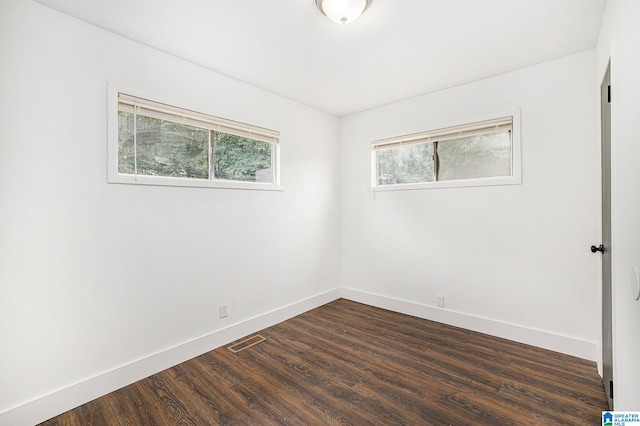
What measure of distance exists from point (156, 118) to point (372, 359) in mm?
2767

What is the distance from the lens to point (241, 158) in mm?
3090

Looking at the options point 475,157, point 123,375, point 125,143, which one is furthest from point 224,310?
point 475,157

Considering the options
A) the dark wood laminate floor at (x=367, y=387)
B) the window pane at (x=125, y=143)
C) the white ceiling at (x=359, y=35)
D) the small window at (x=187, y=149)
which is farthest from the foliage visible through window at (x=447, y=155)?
the window pane at (x=125, y=143)

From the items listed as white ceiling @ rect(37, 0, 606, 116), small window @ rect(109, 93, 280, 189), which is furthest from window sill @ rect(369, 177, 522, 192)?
small window @ rect(109, 93, 280, 189)

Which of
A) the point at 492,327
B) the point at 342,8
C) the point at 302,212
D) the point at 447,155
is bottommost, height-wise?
the point at 492,327

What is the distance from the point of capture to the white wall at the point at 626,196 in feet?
3.70

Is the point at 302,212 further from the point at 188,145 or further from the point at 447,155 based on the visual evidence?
the point at 447,155

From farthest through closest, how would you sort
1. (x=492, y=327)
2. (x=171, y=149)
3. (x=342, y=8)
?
(x=492, y=327) → (x=171, y=149) → (x=342, y=8)

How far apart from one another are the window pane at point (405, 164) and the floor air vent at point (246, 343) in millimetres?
2402

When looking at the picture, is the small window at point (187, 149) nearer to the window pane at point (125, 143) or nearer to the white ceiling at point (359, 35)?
the window pane at point (125, 143)

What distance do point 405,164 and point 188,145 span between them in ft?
8.20

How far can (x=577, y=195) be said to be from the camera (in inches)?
98.3

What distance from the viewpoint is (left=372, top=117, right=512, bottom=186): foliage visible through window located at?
2.95 meters

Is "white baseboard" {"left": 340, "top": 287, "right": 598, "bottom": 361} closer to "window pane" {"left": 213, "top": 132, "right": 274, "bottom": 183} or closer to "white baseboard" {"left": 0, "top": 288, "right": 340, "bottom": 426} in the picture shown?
"white baseboard" {"left": 0, "top": 288, "right": 340, "bottom": 426}
